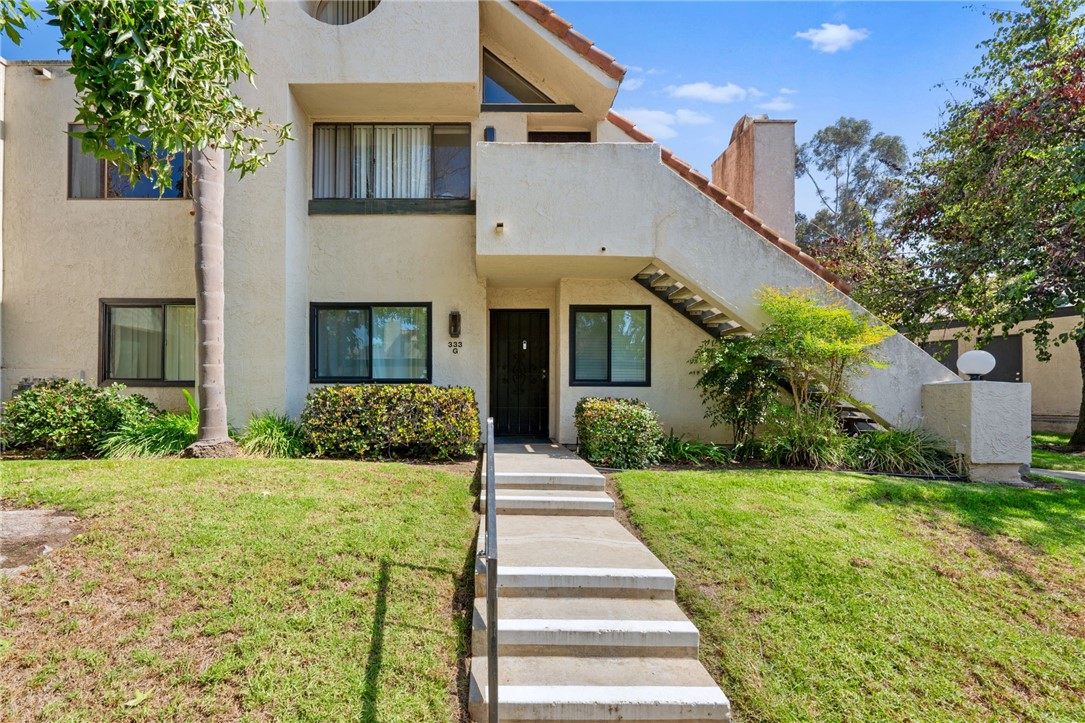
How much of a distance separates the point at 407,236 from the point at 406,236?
18 mm

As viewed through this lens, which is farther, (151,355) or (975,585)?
(151,355)

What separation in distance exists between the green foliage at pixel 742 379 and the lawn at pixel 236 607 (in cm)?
458

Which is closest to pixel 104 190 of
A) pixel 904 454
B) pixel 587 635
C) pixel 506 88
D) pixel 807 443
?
pixel 506 88

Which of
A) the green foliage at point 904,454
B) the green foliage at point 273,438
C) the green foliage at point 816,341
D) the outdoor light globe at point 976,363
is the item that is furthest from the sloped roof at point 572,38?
the green foliage at point 273,438

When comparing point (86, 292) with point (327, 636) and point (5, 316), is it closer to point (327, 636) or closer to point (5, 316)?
point (5, 316)

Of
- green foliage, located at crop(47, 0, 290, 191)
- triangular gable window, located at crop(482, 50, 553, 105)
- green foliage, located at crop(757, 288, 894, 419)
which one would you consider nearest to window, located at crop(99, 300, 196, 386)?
green foliage, located at crop(47, 0, 290, 191)

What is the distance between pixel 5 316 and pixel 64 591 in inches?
310

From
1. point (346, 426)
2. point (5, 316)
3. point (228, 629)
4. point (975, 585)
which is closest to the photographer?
point (228, 629)

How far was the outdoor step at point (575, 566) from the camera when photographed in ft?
14.4

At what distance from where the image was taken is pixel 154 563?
172 inches

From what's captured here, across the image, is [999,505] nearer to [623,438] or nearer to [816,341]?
[816,341]

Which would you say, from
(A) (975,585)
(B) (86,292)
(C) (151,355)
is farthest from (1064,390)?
(B) (86,292)

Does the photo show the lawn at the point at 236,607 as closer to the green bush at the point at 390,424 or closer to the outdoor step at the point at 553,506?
the outdoor step at the point at 553,506

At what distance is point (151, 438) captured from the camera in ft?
25.5
